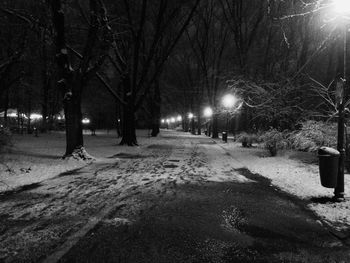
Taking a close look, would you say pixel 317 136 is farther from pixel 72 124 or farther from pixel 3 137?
pixel 3 137

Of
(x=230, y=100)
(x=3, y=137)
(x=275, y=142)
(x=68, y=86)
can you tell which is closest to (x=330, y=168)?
(x=275, y=142)

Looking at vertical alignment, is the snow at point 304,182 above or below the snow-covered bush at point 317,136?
below

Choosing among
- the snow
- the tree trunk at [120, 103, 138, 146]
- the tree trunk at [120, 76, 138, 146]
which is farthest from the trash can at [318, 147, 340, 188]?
the tree trunk at [120, 103, 138, 146]

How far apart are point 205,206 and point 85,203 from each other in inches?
103

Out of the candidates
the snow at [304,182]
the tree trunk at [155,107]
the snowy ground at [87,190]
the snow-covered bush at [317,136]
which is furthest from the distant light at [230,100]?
the tree trunk at [155,107]

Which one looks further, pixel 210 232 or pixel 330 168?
pixel 330 168

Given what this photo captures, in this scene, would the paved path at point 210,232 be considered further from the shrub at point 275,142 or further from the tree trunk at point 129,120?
the tree trunk at point 129,120

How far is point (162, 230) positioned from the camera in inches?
206

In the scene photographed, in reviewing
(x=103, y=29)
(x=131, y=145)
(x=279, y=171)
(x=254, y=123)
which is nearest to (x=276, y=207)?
(x=279, y=171)

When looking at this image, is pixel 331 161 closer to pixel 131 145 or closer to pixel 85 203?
pixel 85 203

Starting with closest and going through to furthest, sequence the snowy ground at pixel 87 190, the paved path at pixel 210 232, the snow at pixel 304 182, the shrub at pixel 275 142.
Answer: the paved path at pixel 210 232 → the snowy ground at pixel 87 190 → the snow at pixel 304 182 → the shrub at pixel 275 142

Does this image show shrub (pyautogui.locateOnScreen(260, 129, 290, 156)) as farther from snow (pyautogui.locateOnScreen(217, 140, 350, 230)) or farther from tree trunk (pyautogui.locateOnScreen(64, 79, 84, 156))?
tree trunk (pyautogui.locateOnScreen(64, 79, 84, 156))

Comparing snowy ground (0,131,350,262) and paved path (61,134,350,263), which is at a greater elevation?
snowy ground (0,131,350,262)

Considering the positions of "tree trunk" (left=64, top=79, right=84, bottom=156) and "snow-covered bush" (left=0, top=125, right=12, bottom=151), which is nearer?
"snow-covered bush" (left=0, top=125, right=12, bottom=151)
